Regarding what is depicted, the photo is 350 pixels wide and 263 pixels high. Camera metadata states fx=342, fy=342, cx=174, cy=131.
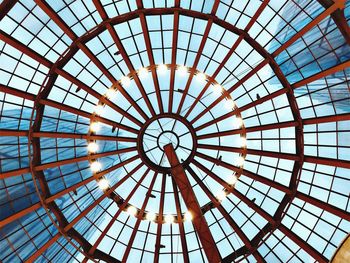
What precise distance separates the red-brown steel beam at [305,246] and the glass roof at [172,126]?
0.08 meters

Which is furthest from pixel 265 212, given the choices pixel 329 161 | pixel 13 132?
pixel 13 132

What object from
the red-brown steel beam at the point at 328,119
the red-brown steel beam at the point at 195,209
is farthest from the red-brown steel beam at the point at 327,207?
the red-brown steel beam at the point at 195,209

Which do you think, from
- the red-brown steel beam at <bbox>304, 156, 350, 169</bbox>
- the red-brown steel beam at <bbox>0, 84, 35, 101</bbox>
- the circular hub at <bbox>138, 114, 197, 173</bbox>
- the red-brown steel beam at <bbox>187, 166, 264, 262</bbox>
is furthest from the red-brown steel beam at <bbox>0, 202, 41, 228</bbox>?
the red-brown steel beam at <bbox>304, 156, 350, 169</bbox>

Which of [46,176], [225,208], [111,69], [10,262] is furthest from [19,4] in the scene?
[225,208]

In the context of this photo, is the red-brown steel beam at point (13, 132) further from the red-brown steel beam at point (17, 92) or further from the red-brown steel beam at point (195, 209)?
the red-brown steel beam at point (195, 209)

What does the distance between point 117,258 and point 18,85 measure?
1478 cm

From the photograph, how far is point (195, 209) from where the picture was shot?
21.0 m

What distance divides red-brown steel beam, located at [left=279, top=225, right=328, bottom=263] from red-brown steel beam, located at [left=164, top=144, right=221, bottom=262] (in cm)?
653

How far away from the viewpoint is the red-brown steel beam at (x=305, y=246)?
2282 cm

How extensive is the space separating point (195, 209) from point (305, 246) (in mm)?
8444

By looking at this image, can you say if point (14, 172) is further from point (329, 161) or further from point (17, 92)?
point (329, 161)

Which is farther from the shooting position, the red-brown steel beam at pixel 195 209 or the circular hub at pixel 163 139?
the circular hub at pixel 163 139

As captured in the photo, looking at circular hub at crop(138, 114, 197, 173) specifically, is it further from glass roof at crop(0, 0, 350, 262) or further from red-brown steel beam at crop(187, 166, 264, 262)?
red-brown steel beam at crop(187, 166, 264, 262)

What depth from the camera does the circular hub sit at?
2505 cm
